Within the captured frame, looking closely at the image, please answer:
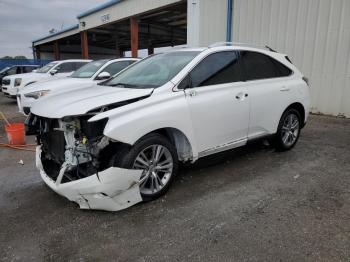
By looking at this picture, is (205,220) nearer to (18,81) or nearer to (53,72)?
(53,72)

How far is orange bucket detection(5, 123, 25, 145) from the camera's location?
20.3 feet

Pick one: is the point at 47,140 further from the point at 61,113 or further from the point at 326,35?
the point at 326,35

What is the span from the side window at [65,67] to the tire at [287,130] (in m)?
9.80

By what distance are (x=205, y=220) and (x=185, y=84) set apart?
62.5 inches

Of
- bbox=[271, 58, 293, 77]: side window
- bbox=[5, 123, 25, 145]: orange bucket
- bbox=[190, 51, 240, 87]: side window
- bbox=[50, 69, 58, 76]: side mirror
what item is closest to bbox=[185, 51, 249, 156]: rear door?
bbox=[190, 51, 240, 87]: side window

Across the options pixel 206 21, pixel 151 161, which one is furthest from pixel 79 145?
pixel 206 21

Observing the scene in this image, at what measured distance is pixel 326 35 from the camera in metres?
8.62

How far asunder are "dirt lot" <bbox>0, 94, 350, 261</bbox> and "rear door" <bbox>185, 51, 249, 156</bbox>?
1.32 feet

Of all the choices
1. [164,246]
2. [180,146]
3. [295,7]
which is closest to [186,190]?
[180,146]

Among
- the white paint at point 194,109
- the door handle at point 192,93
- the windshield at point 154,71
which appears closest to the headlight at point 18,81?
the windshield at point 154,71

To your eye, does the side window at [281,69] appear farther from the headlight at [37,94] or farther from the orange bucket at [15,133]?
the headlight at [37,94]

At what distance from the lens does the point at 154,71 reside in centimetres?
418

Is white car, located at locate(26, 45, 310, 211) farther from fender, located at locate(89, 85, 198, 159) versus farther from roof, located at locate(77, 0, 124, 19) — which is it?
roof, located at locate(77, 0, 124, 19)

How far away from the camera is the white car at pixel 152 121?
3.14 m
